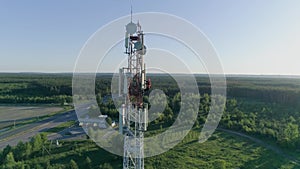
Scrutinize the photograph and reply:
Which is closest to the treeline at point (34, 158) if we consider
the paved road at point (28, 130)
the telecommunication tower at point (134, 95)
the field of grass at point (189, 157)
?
the field of grass at point (189, 157)

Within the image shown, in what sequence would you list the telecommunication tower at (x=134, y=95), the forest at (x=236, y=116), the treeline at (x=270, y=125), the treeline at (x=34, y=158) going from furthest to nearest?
the treeline at (x=270, y=125) < the forest at (x=236, y=116) < the treeline at (x=34, y=158) < the telecommunication tower at (x=134, y=95)

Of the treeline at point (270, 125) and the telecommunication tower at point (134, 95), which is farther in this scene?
the treeline at point (270, 125)

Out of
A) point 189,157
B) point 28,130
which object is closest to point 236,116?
point 189,157

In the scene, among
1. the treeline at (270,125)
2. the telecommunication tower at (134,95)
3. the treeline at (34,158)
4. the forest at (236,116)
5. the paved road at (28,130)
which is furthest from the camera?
the paved road at (28,130)

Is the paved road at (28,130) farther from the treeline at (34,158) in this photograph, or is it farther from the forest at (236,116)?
the forest at (236,116)

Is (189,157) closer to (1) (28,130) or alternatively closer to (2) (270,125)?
(2) (270,125)

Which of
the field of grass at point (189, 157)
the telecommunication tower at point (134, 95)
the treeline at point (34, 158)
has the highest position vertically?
the telecommunication tower at point (134, 95)

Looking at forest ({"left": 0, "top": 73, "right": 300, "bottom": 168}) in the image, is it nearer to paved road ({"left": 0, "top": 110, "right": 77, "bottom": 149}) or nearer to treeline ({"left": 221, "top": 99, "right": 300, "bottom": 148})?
treeline ({"left": 221, "top": 99, "right": 300, "bottom": 148})

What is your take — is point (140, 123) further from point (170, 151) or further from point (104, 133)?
point (104, 133)
